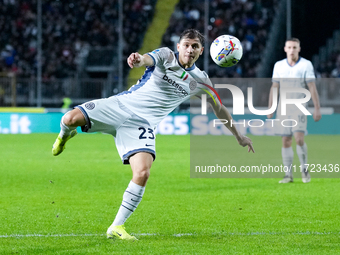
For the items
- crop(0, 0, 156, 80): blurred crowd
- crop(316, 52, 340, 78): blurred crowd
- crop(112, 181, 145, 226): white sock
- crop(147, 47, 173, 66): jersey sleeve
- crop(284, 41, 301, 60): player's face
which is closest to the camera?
crop(112, 181, 145, 226): white sock

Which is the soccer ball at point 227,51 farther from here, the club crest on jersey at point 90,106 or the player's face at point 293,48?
the player's face at point 293,48

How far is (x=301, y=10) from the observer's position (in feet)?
86.6

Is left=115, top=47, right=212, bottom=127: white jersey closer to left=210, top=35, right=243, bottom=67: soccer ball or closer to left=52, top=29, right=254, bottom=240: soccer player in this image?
left=52, top=29, right=254, bottom=240: soccer player

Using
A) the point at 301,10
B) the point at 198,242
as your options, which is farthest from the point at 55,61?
the point at 198,242

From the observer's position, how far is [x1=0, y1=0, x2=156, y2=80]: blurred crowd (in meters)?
27.7

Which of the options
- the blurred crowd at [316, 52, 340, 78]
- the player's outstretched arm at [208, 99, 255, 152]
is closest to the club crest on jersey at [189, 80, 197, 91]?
the player's outstretched arm at [208, 99, 255, 152]

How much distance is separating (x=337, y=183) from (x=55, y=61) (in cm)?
1953

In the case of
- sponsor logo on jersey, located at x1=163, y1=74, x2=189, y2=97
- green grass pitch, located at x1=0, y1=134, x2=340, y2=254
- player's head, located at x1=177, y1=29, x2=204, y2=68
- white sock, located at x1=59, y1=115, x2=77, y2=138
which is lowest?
green grass pitch, located at x1=0, y1=134, x2=340, y2=254

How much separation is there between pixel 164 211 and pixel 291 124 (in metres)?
3.35

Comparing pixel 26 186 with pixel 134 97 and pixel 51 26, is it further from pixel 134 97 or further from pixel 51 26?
pixel 51 26

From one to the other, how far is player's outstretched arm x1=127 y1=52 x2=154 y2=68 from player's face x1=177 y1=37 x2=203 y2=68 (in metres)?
0.46

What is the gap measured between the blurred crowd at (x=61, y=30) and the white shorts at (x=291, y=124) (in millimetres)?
18480

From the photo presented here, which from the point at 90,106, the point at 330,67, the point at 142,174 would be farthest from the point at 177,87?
the point at 330,67

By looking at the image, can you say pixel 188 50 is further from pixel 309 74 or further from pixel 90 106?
pixel 309 74
